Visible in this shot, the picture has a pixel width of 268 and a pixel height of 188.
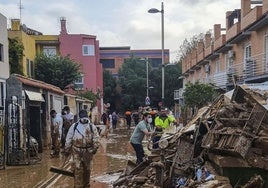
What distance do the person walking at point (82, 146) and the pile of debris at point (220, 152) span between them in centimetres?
76

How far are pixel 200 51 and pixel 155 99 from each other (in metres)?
18.4

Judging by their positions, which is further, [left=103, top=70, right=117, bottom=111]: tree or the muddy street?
[left=103, top=70, right=117, bottom=111]: tree

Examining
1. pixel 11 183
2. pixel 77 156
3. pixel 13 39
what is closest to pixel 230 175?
pixel 77 156

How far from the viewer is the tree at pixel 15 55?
88.5 ft

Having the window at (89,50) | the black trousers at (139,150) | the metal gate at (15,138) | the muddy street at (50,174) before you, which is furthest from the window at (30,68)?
the black trousers at (139,150)

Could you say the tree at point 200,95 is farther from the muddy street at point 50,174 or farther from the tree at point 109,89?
the tree at point 109,89

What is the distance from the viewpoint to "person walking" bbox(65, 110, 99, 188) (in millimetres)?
9758

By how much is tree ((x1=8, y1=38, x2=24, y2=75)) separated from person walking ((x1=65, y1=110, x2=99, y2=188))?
18.2 metres

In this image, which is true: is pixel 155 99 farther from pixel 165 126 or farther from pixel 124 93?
pixel 165 126

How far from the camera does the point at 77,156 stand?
9766 mm

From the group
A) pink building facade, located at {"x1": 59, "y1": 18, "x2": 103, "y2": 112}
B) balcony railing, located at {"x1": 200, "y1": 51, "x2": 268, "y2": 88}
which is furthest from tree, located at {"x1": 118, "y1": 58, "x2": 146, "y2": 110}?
balcony railing, located at {"x1": 200, "y1": 51, "x2": 268, "y2": 88}

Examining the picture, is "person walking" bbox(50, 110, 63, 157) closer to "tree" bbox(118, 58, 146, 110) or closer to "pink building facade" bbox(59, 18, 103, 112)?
"pink building facade" bbox(59, 18, 103, 112)

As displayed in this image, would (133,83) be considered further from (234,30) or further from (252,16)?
(252,16)

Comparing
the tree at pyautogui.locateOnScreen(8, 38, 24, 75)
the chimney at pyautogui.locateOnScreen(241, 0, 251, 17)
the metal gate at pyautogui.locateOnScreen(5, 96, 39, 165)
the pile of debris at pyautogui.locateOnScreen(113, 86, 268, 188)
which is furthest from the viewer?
the chimney at pyautogui.locateOnScreen(241, 0, 251, 17)
